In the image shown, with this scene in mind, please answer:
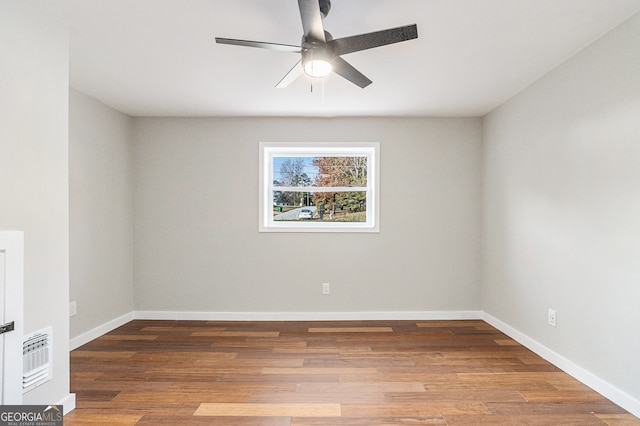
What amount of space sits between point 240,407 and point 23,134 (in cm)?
192

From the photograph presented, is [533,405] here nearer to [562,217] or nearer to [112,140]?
[562,217]

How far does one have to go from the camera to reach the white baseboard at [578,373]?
2229 mm

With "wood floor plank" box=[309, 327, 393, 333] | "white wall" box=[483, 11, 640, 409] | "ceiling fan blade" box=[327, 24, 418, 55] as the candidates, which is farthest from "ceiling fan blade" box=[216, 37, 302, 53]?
"wood floor plank" box=[309, 327, 393, 333]

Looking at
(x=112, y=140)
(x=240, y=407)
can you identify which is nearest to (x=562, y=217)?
(x=240, y=407)

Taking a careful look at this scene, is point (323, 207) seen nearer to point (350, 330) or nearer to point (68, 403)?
point (350, 330)

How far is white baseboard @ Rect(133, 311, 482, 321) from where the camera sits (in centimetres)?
422

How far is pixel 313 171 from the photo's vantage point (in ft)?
14.5

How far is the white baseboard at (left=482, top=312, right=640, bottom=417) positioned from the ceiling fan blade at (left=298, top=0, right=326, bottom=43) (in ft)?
8.88

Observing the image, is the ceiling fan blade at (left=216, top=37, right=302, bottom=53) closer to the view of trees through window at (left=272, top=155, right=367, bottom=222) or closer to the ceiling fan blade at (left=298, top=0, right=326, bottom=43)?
the ceiling fan blade at (left=298, top=0, right=326, bottom=43)

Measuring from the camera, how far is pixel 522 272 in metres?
3.43

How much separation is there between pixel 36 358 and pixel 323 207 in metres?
2.99

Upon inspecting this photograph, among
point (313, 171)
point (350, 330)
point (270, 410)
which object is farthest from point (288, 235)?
point (270, 410)

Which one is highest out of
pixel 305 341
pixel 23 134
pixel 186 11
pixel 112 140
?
pixel 186 11

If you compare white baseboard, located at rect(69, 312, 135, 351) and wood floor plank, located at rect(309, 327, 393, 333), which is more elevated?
white baseboard, located at rect(69, 312, 135, 351)
